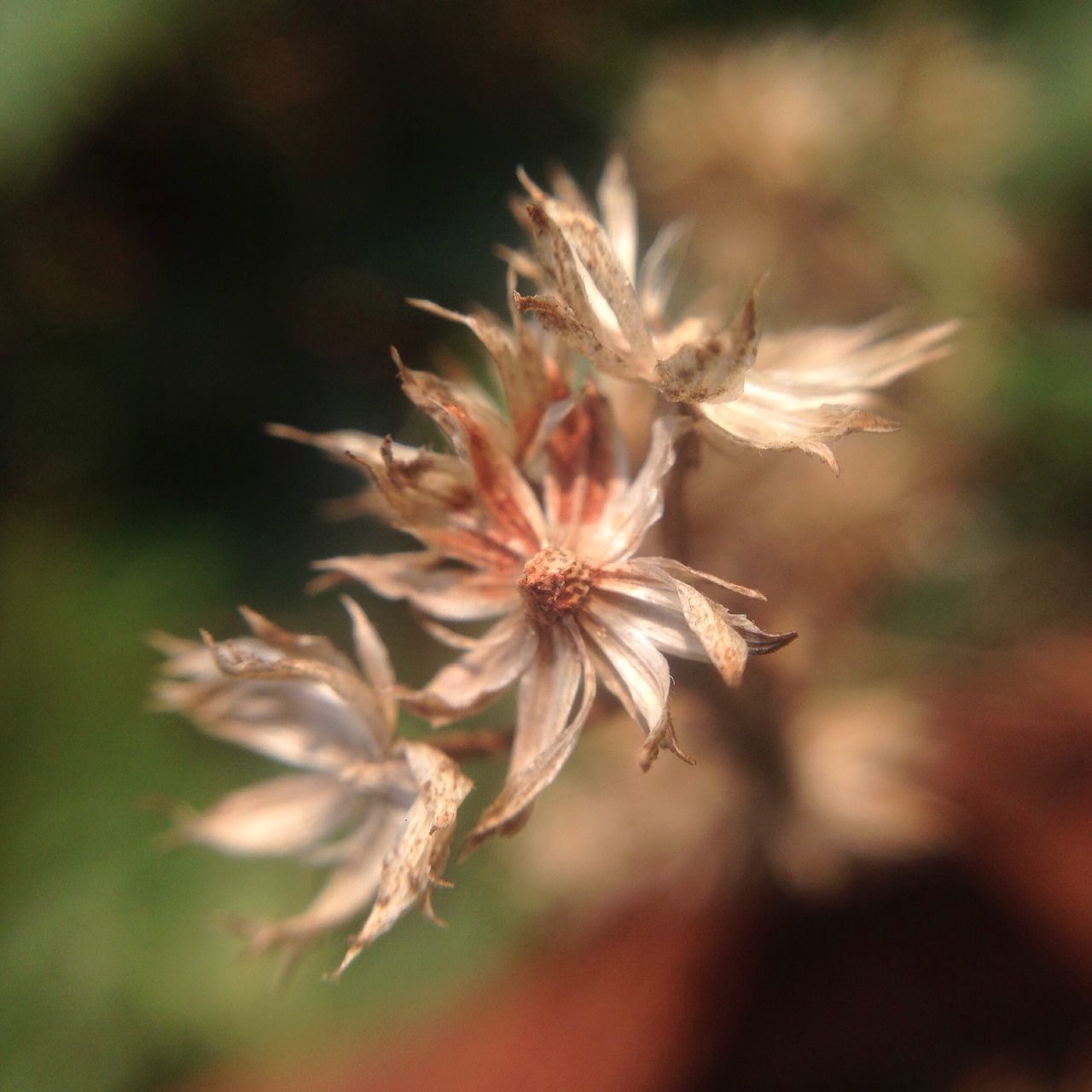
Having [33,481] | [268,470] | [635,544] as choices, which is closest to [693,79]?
[268,470]

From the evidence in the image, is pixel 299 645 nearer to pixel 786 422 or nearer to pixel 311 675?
pixel 311 675

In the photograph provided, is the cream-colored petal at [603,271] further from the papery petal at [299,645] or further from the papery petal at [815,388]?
the papery petal at [299,645]

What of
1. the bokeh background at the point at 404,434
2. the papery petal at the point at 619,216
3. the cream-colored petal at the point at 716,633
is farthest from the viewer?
the bokeh background at the point at 404,434

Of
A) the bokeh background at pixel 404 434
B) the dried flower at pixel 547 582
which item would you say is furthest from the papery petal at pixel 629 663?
the bokeh background at pixel 404 434

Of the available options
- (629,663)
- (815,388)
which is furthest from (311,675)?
(815,388)

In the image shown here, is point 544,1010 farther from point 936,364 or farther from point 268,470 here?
point 936,364

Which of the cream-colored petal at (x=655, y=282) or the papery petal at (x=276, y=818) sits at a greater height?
the cream-colored petal at (x=655, y=282)

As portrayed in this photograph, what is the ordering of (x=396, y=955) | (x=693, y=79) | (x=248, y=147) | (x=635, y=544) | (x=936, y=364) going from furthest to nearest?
1. (x=396, y=955)
2. (x=248, y=147)
3. (x=693, y=79)
4. (x=936, y=364)
5. (x=635, y=544)

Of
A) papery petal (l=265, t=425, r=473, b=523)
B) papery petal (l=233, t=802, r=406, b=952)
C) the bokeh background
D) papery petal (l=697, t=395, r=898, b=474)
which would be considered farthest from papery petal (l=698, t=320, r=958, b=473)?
the bokeh background

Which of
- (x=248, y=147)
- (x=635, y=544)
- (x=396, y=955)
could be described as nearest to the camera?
(x=635, y=544)

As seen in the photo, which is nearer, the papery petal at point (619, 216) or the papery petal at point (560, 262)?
the papery petal at point (560, 262)
